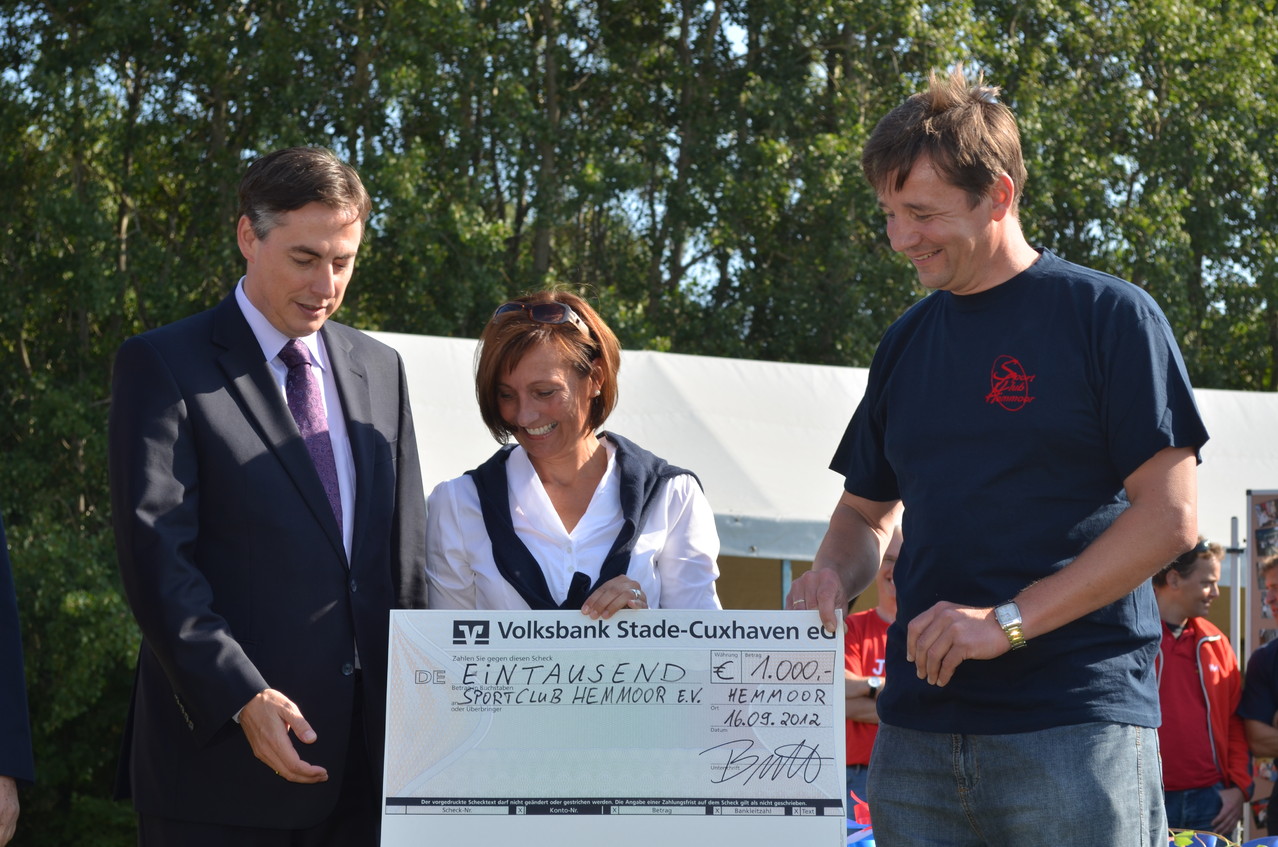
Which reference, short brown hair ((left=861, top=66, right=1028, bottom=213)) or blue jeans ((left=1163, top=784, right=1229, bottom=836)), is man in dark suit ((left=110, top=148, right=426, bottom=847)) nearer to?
short brown hair ((left=861, top=66, right=1028, bottom=213))

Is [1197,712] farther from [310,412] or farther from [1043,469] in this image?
[310,412]

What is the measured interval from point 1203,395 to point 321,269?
27.1 feet

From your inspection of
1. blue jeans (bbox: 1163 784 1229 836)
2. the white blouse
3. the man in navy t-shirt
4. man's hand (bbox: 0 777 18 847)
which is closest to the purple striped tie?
the white blouse

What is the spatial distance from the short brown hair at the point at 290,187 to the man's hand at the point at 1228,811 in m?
4.67

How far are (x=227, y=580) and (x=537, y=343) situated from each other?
0.76m

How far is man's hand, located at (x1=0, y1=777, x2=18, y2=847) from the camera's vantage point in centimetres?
233

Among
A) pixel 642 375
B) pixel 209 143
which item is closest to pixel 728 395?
pixel 642 375

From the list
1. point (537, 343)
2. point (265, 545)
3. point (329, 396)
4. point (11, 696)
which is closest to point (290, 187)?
point (329, 396)

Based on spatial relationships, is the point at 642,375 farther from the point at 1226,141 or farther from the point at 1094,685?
the point at 1226,141

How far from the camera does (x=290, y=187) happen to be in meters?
2.66

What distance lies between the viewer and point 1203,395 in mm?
9594

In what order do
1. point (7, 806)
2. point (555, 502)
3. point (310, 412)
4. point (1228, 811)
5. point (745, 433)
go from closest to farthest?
point (7, 806) → point (310, 412) → point (555, 502) → point (1228, 811) → point (745, 433)

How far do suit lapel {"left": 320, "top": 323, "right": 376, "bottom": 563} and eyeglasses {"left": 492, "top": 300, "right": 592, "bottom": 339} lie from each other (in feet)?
1.02
